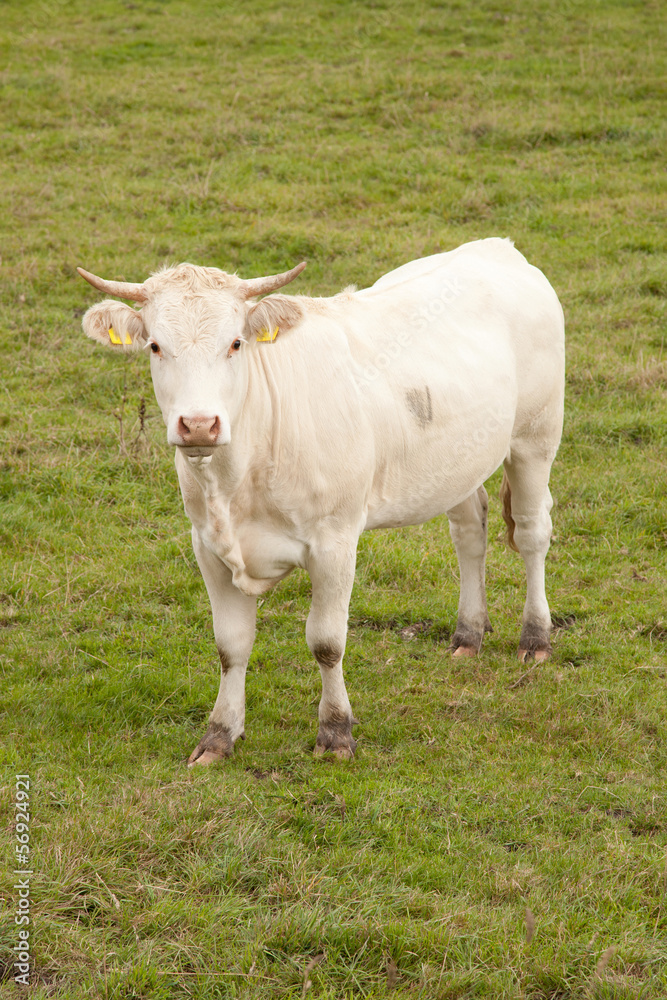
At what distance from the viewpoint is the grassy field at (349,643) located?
12.0 feet

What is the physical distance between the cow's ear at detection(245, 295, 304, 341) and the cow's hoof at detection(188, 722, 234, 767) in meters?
1.92

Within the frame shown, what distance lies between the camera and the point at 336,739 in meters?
4.88

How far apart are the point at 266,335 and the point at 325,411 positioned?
1.81 ft

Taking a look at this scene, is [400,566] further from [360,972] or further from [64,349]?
[64,349]

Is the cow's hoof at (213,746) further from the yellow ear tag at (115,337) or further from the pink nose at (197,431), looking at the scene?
the yellow ear tag at (115,337)

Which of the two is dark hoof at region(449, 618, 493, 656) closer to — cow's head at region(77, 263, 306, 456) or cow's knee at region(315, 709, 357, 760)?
cow's knee at region(315, 709, 357, 760)

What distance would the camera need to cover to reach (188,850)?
402 cm

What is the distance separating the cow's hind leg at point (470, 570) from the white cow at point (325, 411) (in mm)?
22

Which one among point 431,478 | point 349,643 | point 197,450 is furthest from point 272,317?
→ point 349,643

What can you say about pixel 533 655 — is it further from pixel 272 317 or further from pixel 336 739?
pixel 272 317

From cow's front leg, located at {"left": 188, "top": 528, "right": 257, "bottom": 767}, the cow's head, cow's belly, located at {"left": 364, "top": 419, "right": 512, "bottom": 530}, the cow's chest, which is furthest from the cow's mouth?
cow's belly, located at {"left": 364, "top": 419, "right": 512, "bottom": 530}

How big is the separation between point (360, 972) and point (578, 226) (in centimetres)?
984

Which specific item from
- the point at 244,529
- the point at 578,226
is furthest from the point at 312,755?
the point at 578,226

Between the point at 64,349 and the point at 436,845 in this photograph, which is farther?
the point at 64,349
